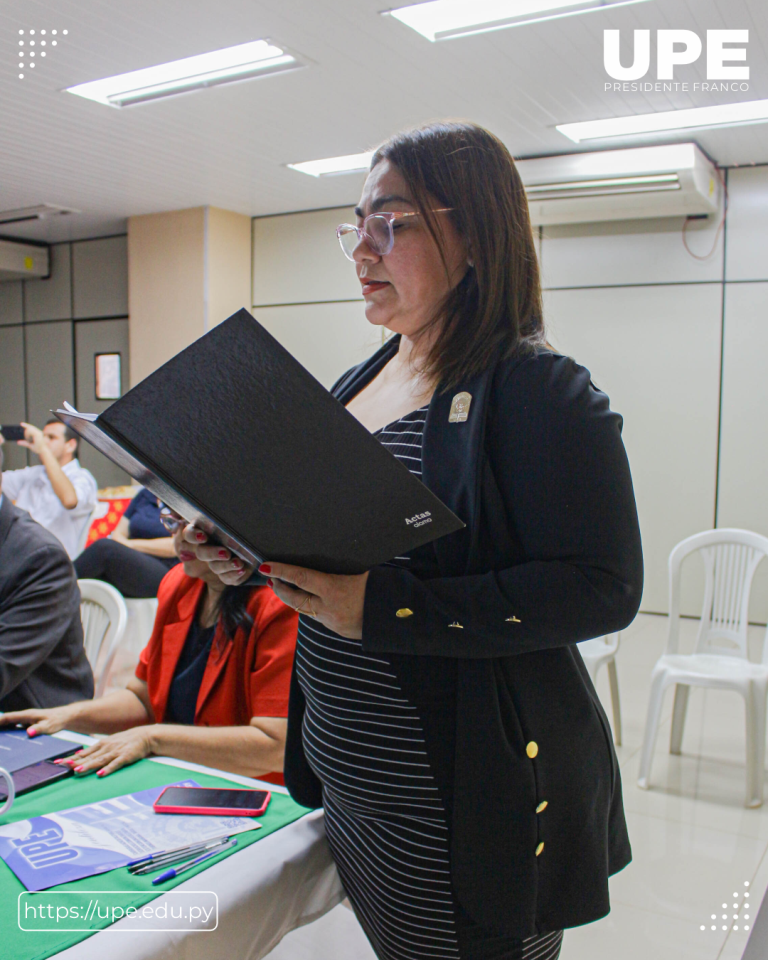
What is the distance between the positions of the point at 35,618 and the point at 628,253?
529 cm

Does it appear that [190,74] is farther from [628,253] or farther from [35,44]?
[628,253]

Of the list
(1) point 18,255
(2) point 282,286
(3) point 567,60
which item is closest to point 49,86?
(3) point 567,60

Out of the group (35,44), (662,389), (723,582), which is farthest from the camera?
(662,389)

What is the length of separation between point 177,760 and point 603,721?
738mm

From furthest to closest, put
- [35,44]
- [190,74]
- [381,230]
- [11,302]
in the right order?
1. [11,302]
2. [190,74]
3. [35,44]
4. [381,230]

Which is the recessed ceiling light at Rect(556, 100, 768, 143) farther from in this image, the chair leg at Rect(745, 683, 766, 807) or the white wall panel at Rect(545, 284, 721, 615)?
the chair leg at Rect(745, 683, 766, 807)

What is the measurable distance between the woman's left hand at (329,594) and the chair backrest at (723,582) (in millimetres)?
2883

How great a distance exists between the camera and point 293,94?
176 inches

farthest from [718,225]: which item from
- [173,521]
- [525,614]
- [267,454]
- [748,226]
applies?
[267,454]

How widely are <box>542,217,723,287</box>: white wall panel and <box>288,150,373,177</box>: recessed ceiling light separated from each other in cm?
155

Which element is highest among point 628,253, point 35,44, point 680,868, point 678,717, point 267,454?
point 35,44

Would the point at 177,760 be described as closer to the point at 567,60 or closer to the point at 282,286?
the point at 567,60

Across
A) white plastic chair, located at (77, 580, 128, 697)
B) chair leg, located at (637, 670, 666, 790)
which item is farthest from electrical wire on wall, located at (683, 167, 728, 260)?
white plastic chair, located at (77, 580, 128, 697)

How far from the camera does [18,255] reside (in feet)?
27.5
